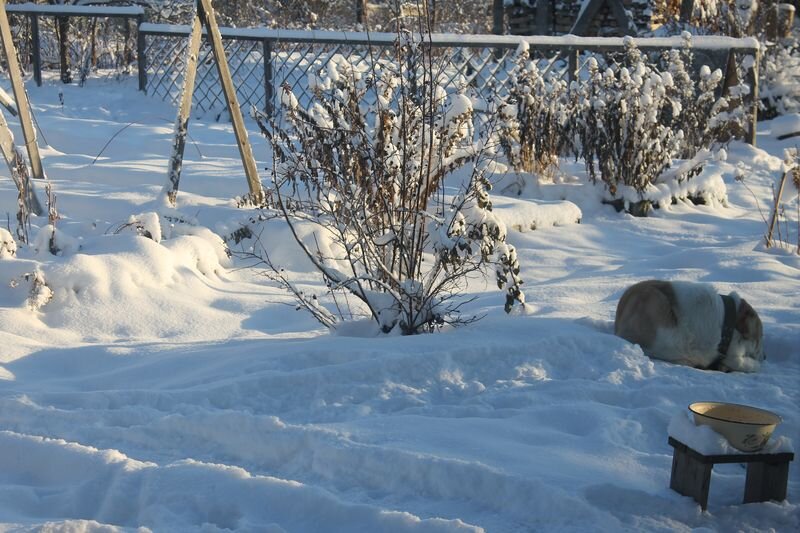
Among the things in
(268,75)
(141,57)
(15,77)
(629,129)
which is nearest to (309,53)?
(268,75)

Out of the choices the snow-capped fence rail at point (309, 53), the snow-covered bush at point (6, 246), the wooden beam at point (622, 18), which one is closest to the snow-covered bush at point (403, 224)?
the snow-covered bush at point (6, 246)

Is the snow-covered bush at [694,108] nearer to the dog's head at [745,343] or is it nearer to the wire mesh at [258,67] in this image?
the wire mesh at [258,67]

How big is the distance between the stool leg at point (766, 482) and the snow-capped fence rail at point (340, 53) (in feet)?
19.5

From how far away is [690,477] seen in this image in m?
2.18

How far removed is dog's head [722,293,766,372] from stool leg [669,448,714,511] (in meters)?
1.13

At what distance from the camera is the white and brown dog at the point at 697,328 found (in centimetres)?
324

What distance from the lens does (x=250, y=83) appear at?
36.7 ft

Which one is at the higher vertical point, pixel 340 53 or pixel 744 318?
pixel 340 53

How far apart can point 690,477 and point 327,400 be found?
1147 mm

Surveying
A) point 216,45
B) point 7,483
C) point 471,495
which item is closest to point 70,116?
point 216,45

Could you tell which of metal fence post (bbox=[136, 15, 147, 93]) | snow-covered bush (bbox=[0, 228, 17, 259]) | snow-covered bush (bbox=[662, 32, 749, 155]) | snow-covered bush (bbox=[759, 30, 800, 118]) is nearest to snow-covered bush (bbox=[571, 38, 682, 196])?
snow-covered bush (bbox=[662, 32, 749, 155])

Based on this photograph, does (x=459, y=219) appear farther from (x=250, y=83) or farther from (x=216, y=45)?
(x=250, y=83)

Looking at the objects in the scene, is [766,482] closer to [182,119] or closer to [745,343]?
[745,343]

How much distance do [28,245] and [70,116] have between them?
18.1 ft
